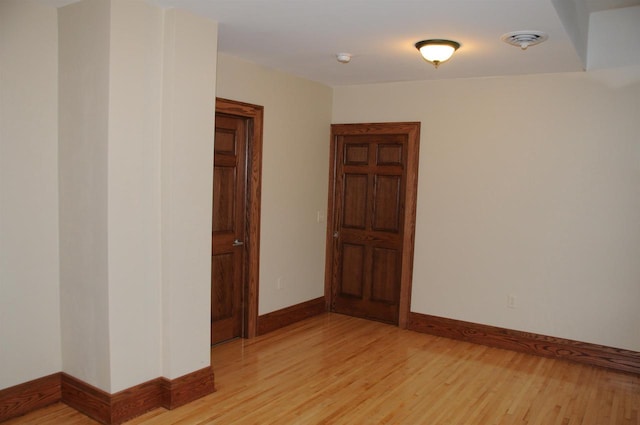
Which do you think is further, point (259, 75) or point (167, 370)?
point (259, 75)

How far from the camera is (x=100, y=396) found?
9.90 feet

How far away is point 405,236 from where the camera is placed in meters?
5.12

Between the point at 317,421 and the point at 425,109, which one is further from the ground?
the point at 425,109

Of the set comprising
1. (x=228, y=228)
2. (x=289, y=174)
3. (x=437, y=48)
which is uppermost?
(x=437, y=48)

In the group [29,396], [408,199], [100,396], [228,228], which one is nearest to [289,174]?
[228,228]

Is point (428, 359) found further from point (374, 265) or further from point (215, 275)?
point (215, 275)

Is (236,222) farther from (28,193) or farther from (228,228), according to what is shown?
(28,193)

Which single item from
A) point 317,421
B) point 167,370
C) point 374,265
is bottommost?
point 317,421

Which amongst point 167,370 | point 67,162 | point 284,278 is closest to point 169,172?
point 67,162

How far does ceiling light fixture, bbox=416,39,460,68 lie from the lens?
11.4 feet

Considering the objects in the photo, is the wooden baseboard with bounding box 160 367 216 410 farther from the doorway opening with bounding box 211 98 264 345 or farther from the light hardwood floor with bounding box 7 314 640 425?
the doorway opening with bounding box 211 98 264 345

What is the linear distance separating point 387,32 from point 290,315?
9.78ft

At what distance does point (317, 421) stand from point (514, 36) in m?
2.79

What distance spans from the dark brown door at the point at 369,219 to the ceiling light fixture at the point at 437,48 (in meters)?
1.58
